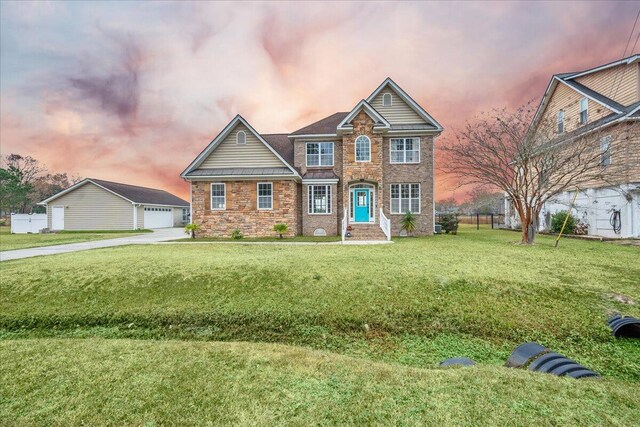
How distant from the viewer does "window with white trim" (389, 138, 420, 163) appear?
18281 mm

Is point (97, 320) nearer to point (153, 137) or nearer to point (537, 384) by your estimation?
point (537, 384)

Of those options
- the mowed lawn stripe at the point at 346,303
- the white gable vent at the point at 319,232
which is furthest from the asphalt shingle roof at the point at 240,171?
the mowed lawn stripe at the point at 346,303

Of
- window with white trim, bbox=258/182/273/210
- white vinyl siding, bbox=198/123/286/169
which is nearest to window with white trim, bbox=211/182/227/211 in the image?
white vinyl siding, bbox=198/123/286/169

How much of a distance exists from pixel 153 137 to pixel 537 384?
1102 inches

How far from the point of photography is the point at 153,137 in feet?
79.3

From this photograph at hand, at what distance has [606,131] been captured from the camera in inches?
598

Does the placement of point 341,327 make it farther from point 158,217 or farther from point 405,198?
point 158,217

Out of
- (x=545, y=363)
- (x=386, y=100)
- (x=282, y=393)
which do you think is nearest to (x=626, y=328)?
(x=545, y=363)

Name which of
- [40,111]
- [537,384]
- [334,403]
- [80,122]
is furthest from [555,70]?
[40,111]

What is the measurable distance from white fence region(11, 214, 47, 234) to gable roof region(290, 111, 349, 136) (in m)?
27.1

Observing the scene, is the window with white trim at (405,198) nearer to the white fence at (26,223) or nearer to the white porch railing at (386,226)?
the white porch railing at (386,226)

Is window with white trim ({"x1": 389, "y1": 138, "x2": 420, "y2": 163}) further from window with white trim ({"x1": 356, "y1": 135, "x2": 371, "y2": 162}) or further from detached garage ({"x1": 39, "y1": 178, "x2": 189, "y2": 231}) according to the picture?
detached garage ({"x1": 39, "y1": 178, "x2": 189, "y2": 231})

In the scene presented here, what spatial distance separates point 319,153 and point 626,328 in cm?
1603

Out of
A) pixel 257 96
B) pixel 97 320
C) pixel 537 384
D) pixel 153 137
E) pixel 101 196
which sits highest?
pixel 257 96
